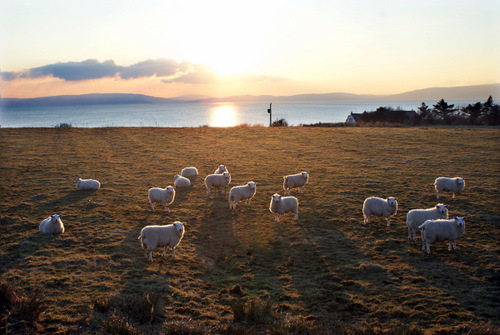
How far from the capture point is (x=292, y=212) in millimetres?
12078

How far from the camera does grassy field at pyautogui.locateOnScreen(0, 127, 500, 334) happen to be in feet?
19.4

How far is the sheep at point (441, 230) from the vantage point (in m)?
8.59

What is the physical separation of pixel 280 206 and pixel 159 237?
4.46 m

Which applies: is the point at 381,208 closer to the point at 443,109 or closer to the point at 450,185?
the point at 450,185

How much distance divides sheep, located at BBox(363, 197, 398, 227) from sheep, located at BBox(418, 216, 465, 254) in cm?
179

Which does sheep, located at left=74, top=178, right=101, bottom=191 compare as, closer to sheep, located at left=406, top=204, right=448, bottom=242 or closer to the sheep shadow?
the sheep shadow

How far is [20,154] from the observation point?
22.6 meters

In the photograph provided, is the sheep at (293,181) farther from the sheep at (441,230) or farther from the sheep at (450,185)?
the sheep at (441,230)

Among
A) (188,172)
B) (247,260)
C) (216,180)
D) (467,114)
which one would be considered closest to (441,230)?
(247,260)

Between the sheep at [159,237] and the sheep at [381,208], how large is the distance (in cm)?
632

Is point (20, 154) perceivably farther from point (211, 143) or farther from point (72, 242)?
point (72, 242)

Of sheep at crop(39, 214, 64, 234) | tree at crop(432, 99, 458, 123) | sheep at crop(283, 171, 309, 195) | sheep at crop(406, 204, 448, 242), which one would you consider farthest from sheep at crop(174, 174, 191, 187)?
tree at crop(432, 99, 458, 123)

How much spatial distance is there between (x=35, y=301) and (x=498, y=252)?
35.9ft

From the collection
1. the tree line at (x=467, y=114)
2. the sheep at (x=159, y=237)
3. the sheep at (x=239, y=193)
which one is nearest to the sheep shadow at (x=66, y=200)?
the sheep at (x=159, y=237)
